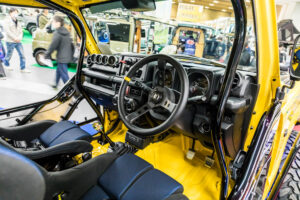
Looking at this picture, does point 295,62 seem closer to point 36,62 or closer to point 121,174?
point 121,174

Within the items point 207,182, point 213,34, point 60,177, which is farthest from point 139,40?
point 60,177

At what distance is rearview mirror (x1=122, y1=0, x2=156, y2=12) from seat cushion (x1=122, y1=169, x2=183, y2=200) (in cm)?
156

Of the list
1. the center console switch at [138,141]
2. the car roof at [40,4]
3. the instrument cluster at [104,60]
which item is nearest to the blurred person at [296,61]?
the center console switch at [138,141]

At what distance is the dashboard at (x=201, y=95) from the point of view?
4.35 feet

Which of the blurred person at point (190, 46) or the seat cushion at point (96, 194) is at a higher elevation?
the blurred person at point (190, 46)

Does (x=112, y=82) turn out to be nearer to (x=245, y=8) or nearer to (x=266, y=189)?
(x=245, y=8)

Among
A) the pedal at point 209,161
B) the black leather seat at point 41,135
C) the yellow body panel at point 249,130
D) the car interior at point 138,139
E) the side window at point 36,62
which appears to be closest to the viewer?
the car interior at point 138,139

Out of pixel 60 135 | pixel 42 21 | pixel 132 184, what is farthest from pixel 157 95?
pixel 42 21

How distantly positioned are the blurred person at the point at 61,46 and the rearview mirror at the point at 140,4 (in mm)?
2887

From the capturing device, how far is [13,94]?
3.99m

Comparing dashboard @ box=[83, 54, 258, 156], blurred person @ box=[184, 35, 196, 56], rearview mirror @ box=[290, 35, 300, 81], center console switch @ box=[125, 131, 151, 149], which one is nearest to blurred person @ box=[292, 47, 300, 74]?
rearview mirror @ box=[290, 35, 300, 81]

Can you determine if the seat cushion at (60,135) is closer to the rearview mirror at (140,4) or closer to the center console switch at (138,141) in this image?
the center console switch at (138,141)

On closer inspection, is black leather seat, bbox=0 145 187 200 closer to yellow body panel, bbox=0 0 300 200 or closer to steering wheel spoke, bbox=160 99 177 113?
steering wheel spoke, bbox=160 99 177 113

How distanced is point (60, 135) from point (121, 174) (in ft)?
2.62
